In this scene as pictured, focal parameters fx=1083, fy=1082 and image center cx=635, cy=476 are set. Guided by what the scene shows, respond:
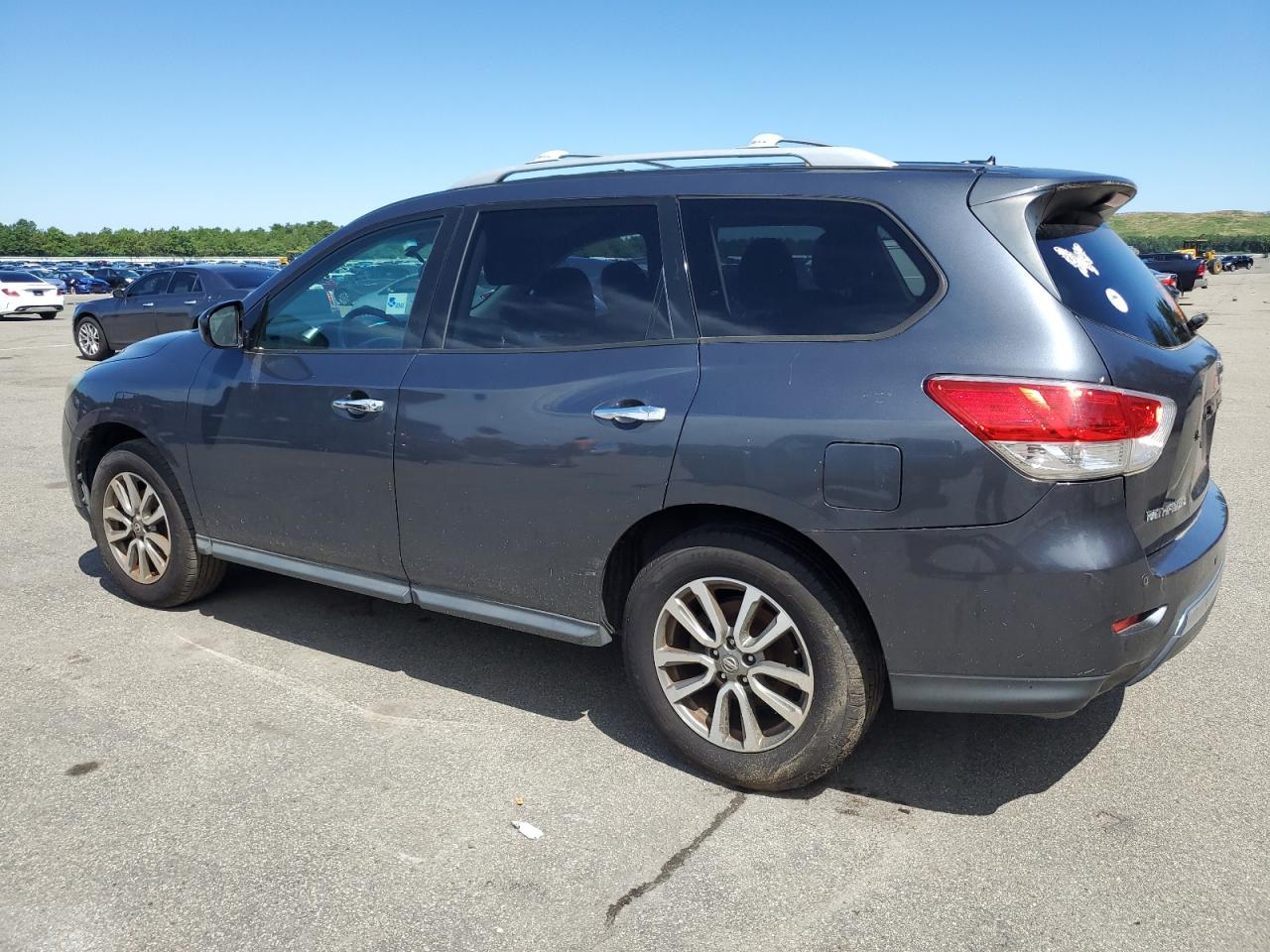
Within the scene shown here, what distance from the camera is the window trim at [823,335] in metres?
3.08

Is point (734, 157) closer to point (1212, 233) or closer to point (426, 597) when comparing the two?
point (426, 597)

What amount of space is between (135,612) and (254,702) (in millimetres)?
1411

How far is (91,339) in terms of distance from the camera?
19203mm

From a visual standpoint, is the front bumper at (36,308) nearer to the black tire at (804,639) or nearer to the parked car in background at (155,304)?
the parked car in background at (155,304)

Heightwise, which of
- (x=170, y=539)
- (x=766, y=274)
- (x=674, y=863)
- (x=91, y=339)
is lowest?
(x=91, y=339)

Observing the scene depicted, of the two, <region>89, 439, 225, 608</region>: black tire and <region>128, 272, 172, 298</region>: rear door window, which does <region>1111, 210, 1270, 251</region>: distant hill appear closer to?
<region>128, 272, 172, 298</region>: rear door window

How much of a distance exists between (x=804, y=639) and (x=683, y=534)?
51 cm

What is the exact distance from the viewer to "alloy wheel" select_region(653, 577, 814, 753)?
10.8ft

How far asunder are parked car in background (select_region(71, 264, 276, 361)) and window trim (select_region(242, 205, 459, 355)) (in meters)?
14.1


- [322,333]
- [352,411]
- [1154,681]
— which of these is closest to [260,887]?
[352,411]

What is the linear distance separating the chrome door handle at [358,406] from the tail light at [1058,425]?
2111mm

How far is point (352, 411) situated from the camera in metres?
4.06

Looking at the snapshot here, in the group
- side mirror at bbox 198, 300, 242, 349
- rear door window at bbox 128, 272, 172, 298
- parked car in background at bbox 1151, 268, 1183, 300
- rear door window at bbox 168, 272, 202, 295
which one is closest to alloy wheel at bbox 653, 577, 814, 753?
parked car in background at bbox 1151, 268, 1183, 300

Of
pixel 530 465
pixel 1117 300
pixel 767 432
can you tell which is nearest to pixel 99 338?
pixel 530 465
